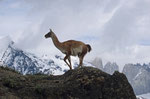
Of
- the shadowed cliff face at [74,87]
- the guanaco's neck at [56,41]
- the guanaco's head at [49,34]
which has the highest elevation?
the guanaco's head at [49,34]

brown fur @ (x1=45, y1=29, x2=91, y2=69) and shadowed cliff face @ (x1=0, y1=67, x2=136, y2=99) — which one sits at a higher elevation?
brown fur @ (x1=45, y1=29, x2=91, y2=69)

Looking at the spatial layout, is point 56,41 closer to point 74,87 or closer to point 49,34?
point 49,34

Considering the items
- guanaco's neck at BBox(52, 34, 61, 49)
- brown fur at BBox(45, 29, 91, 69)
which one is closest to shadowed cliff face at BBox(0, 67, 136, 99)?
brown fur at BBox(45, 29, 91, 69)

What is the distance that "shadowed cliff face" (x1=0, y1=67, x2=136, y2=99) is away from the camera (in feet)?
45.5

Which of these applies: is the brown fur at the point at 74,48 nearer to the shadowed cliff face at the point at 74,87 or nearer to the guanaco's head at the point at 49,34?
the guanaco's head at the point at 49,34

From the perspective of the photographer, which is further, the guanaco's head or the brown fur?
the guanaco's head

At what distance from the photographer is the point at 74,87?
46.7 ft

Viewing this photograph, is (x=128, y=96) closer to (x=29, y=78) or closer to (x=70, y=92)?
(x=70, y=92)

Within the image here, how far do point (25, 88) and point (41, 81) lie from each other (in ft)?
4.22

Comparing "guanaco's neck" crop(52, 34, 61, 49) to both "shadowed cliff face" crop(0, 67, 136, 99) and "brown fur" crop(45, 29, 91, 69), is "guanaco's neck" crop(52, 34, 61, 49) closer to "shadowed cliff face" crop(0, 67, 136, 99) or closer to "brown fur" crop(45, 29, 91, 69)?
"brown fur" crop(45, 29, 91, 69)

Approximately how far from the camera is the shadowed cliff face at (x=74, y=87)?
45.5 feet

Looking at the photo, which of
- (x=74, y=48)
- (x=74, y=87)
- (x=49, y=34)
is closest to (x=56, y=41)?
(x=49, y=34)

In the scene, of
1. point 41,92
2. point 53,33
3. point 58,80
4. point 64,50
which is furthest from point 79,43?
point 41,92

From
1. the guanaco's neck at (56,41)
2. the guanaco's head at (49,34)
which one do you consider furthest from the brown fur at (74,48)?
the guanaco's head at (49,34)
